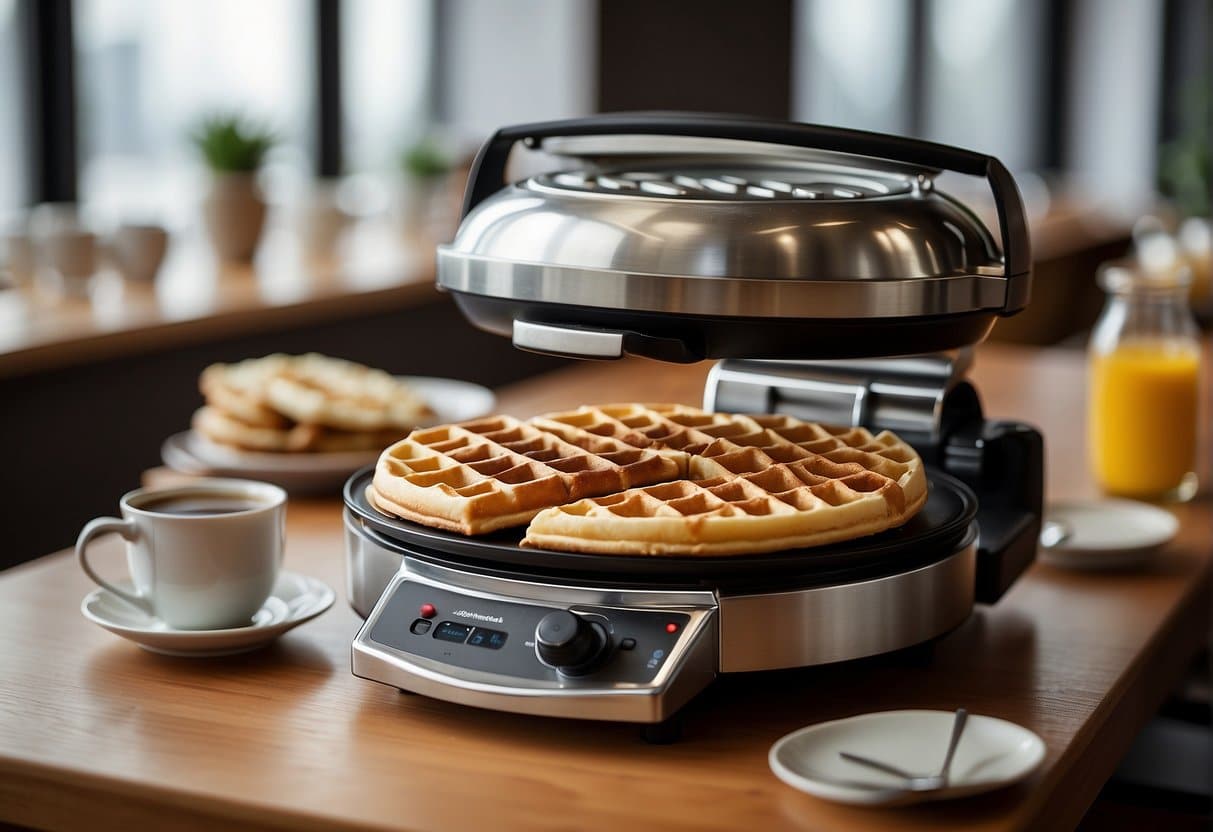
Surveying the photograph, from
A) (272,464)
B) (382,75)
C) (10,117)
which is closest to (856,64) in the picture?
(382,75)

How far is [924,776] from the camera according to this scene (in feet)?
2.90

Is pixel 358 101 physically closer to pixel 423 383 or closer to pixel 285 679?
pixel 423 383

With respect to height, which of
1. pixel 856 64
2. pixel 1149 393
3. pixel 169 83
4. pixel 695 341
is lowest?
pixel 1149 393

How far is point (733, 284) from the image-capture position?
1.02 metres

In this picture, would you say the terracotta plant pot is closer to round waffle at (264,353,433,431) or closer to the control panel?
round waffle at (264,353,433,431)

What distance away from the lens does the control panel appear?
94cm

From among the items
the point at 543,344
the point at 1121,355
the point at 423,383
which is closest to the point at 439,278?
the point at 543,344

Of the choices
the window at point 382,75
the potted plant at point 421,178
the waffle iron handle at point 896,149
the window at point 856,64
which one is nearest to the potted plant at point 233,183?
the potted plant at point 421,178

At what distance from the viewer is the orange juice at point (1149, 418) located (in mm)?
1689

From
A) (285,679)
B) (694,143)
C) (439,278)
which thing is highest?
(694,143)

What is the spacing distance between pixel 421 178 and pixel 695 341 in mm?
3034

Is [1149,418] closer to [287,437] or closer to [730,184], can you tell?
[730,184]

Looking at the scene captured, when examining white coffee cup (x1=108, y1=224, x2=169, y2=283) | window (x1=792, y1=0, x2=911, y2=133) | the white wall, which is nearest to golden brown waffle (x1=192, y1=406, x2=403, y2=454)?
white coffee cup (x1=108, y1=224, x2=169, y2=283)

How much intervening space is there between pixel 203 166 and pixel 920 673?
2.60m
